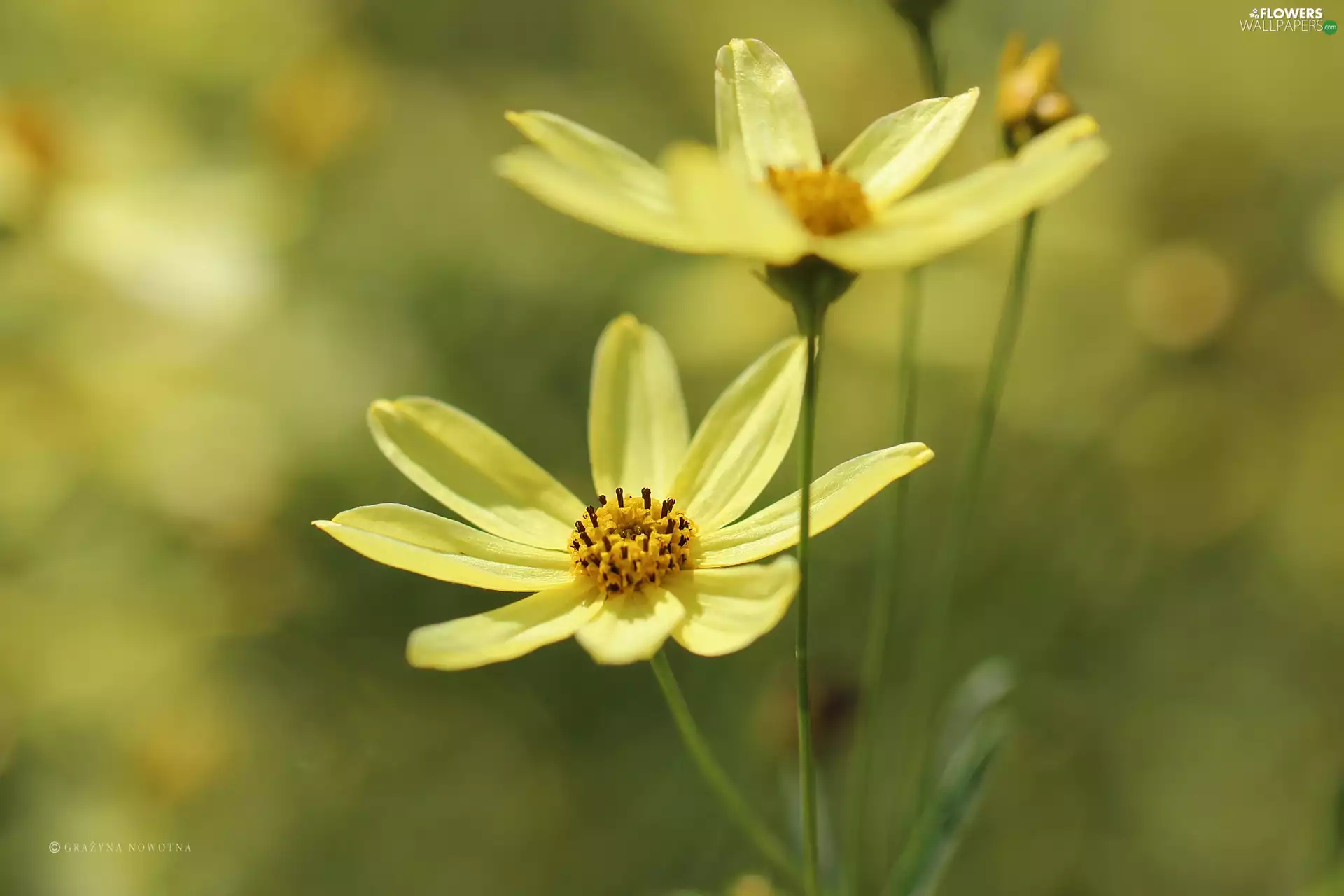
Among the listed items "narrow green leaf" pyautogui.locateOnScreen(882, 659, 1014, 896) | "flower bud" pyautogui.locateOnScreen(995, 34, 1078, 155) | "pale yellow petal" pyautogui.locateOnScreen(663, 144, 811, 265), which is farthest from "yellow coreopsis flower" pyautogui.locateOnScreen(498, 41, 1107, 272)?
"narrow green leaf" pyautogui.locateOnScreen(882, 659, 1014, 896)

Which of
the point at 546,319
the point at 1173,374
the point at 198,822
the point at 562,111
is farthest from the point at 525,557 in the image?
the point at 562,111

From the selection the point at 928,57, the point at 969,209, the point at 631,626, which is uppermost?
the point at 928,57

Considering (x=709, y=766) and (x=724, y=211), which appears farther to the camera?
(x=709, y=766)

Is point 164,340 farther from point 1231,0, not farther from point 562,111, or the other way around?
point 1231,0

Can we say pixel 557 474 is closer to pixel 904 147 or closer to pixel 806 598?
pixel 904 147

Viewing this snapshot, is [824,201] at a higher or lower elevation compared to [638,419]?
higher

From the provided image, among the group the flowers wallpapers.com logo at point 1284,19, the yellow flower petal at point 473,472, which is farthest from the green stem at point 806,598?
the flowers wallpapers.com logo at point 1284,19

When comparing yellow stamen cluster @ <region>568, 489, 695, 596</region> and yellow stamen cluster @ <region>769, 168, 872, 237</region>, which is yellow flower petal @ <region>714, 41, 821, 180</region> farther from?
yellow stamen cluster @ <region>568, 489, 695, 596</region>

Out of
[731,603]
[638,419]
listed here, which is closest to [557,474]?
[638,419]
